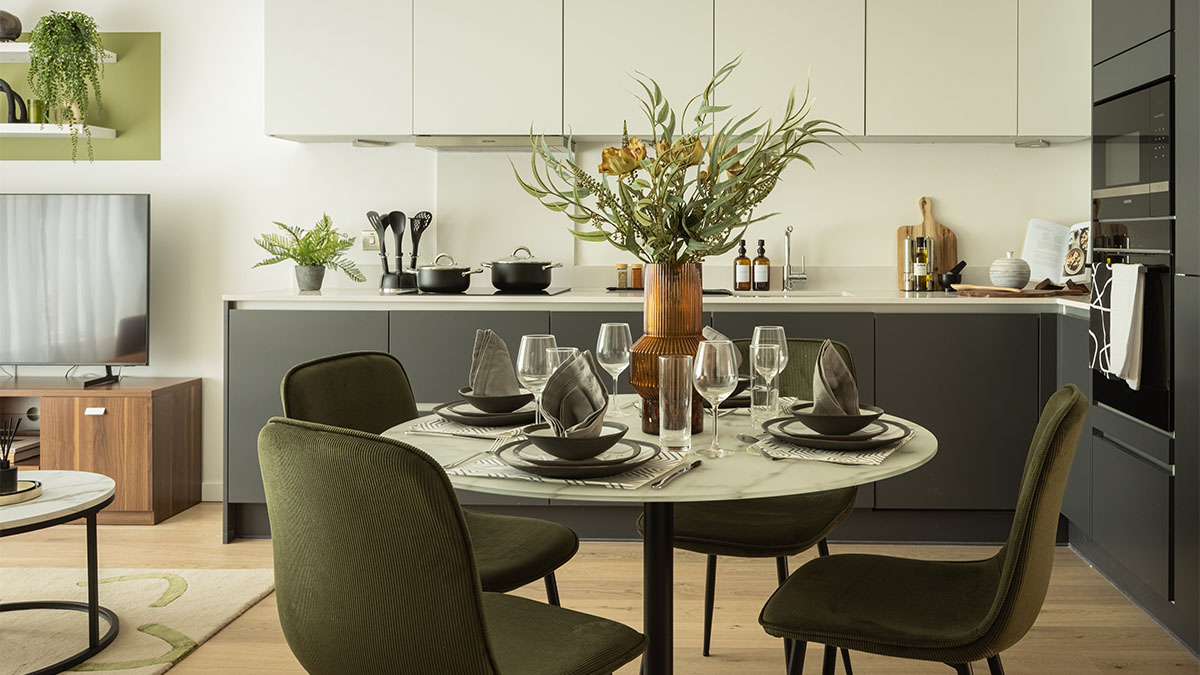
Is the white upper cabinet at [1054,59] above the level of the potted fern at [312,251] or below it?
above

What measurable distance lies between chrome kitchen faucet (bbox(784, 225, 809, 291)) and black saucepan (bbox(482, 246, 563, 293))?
1.01 m

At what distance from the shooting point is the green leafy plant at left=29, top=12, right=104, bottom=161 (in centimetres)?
418

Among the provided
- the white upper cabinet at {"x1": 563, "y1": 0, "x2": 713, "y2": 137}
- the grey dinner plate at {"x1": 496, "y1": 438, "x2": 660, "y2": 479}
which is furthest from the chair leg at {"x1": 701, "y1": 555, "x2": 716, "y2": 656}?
the white upper cabinet at {"x1": 563, "y1": 0, "x2": 713, "y2": 137}

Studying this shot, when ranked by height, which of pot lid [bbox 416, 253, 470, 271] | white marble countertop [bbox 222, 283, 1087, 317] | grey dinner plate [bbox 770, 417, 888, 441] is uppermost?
pot lid [bbox 416, 253, 470, 271]

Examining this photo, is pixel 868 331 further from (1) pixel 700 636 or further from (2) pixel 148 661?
(2) pixel 148 661

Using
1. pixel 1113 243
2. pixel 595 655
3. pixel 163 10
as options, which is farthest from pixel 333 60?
pixel 595 655

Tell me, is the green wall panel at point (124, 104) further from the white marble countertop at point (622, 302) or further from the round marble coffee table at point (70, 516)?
the round marble coffee table at point (70, 516)

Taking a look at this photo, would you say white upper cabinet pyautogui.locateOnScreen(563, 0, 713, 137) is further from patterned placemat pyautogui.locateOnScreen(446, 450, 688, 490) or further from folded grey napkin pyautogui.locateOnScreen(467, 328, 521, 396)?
patterned placemat pyautogui.locateOnScreen(446, 450, 688, 490)

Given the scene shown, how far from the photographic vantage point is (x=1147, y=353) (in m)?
2.89

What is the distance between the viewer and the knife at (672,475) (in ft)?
5.10

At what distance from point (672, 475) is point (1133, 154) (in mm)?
2105

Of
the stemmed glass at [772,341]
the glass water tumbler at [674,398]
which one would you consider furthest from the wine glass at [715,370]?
the stemmed glass at [772,341]

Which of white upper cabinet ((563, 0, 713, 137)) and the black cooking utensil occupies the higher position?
white upper cabinet ((563, 0, 713, 137))

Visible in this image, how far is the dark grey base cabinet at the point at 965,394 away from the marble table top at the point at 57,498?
2.47 metres
